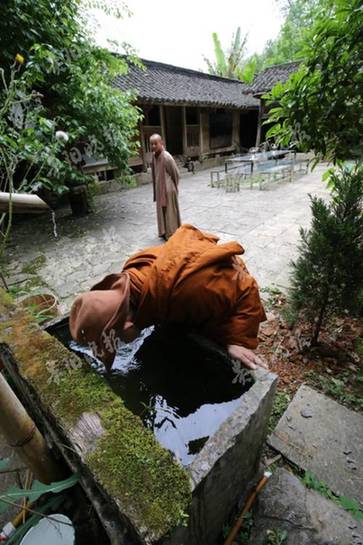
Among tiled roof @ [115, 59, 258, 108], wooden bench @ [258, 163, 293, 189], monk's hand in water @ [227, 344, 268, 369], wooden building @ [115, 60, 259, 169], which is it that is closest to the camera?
monk's hand in water @ [227, 344, 268, 369]

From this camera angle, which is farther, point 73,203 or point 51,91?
point 73,203

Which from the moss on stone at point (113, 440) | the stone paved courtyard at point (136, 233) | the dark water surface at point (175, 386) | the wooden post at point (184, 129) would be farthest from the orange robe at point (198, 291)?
the wooden post at point (184, 129)

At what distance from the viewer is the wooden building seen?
1078 centimetres

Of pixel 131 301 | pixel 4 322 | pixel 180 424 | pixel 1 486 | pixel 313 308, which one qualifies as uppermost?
Result: pixel 131 301

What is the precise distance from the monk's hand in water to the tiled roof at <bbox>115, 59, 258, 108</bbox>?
361 inches

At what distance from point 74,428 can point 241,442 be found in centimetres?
72

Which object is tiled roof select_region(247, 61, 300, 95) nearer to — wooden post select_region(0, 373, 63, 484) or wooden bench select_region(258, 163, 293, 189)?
A: wooden bench select_region(258, 163, 293, 189)

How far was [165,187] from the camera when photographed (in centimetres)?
512

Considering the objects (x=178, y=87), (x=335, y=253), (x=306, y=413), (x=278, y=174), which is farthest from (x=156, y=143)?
(x=178, y=87)

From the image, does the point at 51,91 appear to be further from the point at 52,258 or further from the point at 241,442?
the point at 241,442

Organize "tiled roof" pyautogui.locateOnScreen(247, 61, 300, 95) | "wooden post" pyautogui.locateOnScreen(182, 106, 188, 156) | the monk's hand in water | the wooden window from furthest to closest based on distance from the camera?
the wooden window < "tiled roof" pyautogui.locateOnScreen(247, 61, 300, 95) < "wooden post" pyautogui.locateOnScreen(182, 106, 188, 156) < the monk's hand in water

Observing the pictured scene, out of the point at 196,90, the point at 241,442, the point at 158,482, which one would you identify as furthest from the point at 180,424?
the point at 196,90

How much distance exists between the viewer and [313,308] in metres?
2.41

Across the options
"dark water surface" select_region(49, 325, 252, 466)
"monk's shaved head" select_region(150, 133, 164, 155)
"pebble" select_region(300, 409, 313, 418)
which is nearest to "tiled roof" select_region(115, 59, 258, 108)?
"monk's shaved head" select_region(150, 133, 164, 155)
